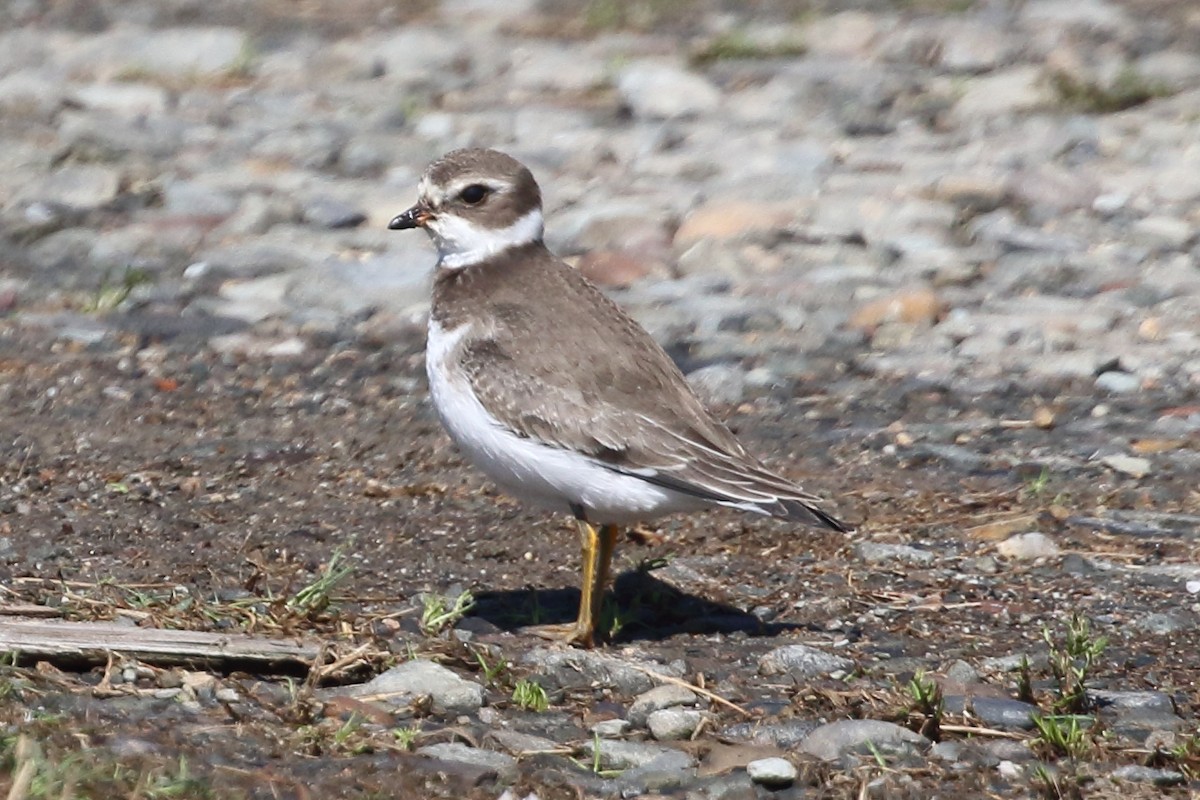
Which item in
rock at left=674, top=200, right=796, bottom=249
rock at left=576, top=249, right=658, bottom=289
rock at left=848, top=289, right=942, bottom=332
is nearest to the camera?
rock at left=848, top=289, right=942, bottom=332

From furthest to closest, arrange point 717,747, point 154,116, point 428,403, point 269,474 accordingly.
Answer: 1. point 154,116
2. point 428,403
3. point 269,474
4. point 717,747

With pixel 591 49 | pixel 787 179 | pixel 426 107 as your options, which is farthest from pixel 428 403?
pixel 591 49

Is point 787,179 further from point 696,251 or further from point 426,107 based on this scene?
point 426,107

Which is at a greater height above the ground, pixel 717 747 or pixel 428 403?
pixel 717 747

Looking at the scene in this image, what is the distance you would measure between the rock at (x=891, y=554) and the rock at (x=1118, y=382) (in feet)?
7.04

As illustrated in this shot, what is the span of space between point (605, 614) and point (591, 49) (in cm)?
831

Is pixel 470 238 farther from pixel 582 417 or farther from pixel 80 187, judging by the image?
pixel 80 187

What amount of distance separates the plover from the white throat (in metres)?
0.21

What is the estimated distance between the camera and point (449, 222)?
6.95 m

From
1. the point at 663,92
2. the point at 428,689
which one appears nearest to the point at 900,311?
the point at 663,92

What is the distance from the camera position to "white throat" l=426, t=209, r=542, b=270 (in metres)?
6.92

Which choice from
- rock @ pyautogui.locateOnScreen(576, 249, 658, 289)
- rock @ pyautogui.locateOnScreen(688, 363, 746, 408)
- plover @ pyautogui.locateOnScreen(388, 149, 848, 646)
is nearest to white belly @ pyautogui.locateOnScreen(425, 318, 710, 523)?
plover @ pyautogui.locateOnScreen(388, 149, 848, 646)

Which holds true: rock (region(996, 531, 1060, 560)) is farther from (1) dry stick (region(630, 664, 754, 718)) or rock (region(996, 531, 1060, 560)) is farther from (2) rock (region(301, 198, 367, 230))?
(2) rock (region(301, 198, 367, 230))

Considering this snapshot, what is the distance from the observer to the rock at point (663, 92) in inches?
503
